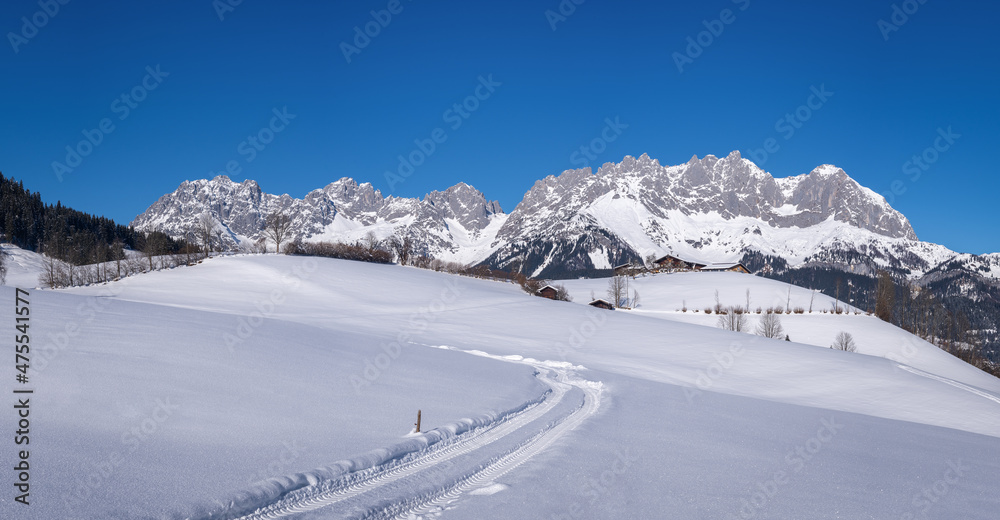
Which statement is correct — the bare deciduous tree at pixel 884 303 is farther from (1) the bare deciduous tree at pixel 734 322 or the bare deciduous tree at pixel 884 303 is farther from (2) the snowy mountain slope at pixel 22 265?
(2) the snowy mountain slope at pixel 22 265

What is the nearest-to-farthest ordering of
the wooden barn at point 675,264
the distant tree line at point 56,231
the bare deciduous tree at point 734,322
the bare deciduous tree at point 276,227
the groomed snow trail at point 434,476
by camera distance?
1. the groomed snow trail at point 434,476
2. the bare deciduous tree at point 734,322
3. the distant tree line at point 56,231
4. the bare deciduous tree at point 276,227
5. the wooden barn at point 675,264

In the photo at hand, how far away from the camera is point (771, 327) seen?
7456 cm

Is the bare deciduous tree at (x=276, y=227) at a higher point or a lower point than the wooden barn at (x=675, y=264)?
lower

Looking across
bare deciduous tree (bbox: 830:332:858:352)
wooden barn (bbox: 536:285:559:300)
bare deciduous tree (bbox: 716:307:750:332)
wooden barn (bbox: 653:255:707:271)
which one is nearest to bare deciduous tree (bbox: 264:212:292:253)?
wooden barn (bbox: 536:285:559:300)

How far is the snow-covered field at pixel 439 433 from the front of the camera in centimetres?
961

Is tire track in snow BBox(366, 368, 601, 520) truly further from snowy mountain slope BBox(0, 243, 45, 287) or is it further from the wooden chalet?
snowy mountain slope BBox(0, 243, 45, 287)

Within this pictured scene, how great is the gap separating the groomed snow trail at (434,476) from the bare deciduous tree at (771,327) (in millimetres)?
66427

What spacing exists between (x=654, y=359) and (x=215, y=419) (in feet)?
115

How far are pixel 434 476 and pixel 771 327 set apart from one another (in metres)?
76.5

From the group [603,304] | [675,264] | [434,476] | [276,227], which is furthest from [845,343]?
[276,227]

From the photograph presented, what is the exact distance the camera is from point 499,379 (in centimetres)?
2578

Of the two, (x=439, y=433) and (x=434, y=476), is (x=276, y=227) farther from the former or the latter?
(x=434, y=476)

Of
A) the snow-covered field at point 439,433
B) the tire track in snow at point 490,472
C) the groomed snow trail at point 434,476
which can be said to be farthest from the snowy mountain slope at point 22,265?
the tire track in snow at point 490,472

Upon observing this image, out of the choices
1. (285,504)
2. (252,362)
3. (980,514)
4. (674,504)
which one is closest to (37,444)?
(285,504)
